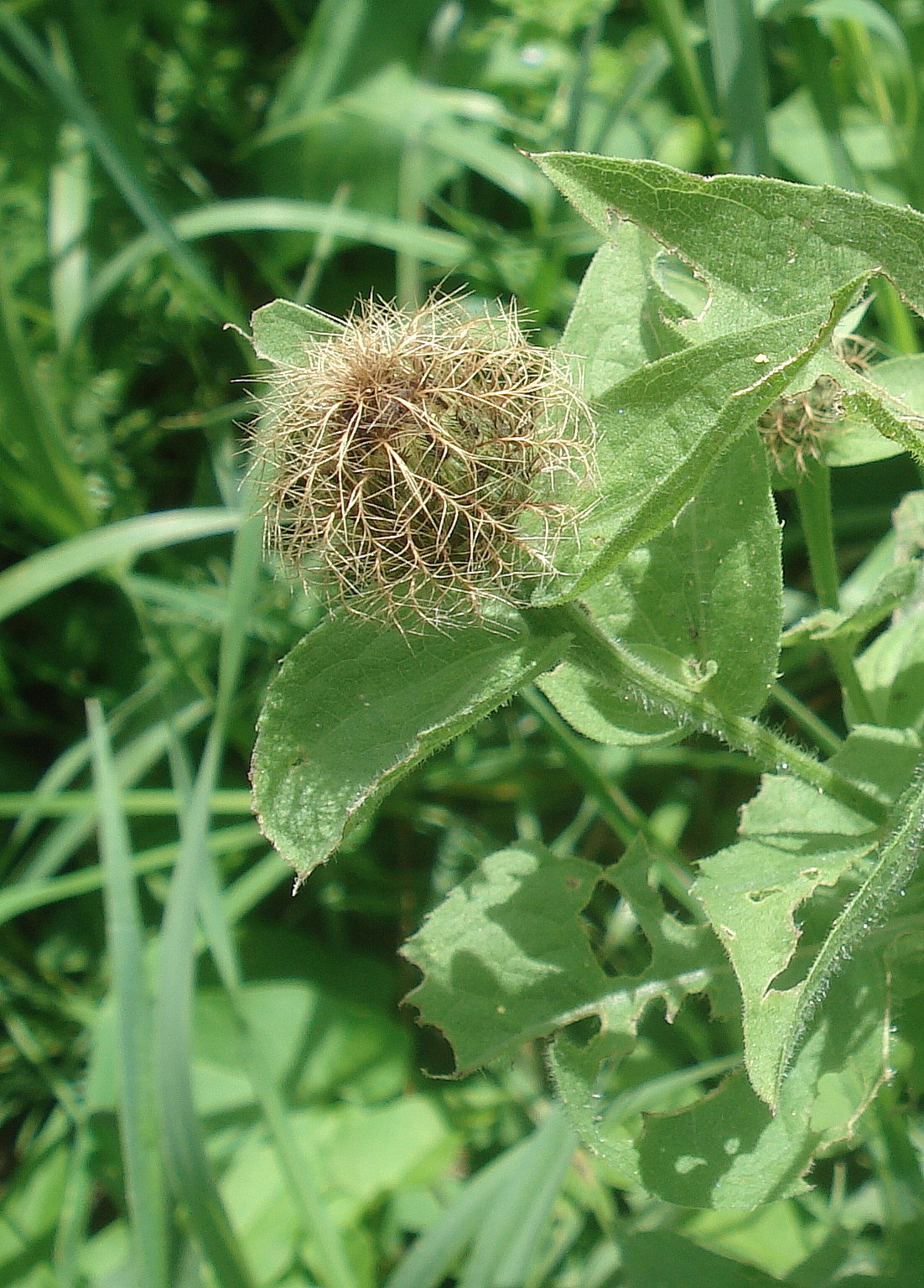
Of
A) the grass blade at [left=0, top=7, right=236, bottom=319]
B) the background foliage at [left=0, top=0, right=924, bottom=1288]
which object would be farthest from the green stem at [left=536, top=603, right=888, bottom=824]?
the grass blade at [left=0, top=7, right=236, bottom=319]

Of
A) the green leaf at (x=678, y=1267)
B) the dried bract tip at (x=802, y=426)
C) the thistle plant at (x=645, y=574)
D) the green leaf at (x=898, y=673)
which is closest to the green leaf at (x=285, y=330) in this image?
the thistle plant at (x=645, y=574)

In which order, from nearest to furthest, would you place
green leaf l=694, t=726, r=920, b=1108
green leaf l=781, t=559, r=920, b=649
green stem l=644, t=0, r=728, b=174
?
green leaf l=694, t=726, r=920, b=1108 → green leaf l=781, t=559, r=920, b=649 → green stem l=644, t=0, r=728, b=174

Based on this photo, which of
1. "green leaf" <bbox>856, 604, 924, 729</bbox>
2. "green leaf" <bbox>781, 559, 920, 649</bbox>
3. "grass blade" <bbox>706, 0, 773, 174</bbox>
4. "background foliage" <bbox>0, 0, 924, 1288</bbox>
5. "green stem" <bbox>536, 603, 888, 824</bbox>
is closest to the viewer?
"green stem" <bbox>536, 603, 888, 824</bbox>

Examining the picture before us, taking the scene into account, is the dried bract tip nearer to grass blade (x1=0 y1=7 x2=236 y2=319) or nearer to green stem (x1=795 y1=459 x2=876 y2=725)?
green stem (x1=795 y1=459 x2=876 y2=725)

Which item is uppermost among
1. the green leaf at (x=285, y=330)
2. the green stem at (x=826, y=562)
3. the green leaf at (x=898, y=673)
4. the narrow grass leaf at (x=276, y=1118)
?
the green leaf at (x=285, y=330)

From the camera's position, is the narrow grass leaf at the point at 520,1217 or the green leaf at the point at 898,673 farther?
the narrow grass leaf at the point at 520,1217

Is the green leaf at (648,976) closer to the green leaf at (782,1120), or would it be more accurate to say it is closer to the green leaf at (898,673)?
the green leaf at (782,1120)
